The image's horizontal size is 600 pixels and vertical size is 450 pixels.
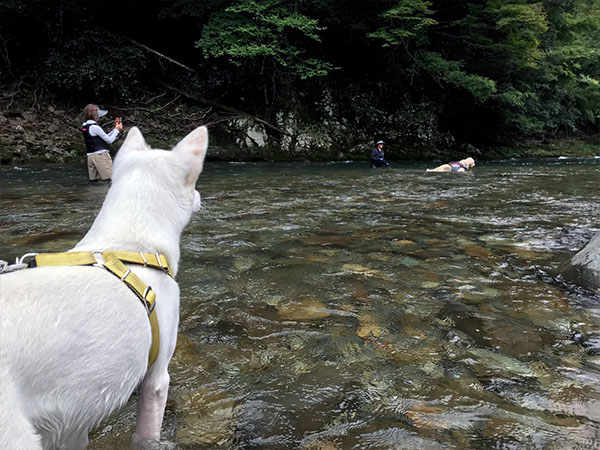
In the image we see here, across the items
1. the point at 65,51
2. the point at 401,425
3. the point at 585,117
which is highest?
the point at 65,51

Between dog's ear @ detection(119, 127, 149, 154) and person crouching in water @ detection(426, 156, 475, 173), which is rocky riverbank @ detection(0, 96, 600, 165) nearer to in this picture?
person crouching in water @ detection(426, 156, 475, 173)

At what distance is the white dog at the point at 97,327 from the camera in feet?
4.98

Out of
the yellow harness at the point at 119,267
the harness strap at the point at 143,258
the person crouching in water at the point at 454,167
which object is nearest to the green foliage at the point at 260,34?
the person crouching in water at the point at 454,167

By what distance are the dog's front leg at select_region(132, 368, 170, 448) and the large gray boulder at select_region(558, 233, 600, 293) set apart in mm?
4438

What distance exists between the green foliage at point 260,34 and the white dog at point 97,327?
2038 cm

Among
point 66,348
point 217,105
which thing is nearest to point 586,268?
point 66,348

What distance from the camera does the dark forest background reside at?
833 inches

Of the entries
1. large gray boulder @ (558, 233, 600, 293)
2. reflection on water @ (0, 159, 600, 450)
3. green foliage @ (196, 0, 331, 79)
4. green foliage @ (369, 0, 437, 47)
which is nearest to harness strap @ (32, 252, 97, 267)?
reflection on water @ (0, 159, 600, 450)

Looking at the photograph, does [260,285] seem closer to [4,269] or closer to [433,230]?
[4,269]

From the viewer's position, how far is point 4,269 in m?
1.92

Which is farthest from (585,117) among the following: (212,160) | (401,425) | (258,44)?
(401,425)

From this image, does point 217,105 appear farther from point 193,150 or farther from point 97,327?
point 97,327

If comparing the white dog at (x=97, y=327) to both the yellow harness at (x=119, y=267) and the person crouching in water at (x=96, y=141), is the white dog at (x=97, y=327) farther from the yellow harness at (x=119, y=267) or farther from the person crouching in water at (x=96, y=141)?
the person crouching in water at (x=96, y=141)

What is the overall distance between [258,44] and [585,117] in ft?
99.8
